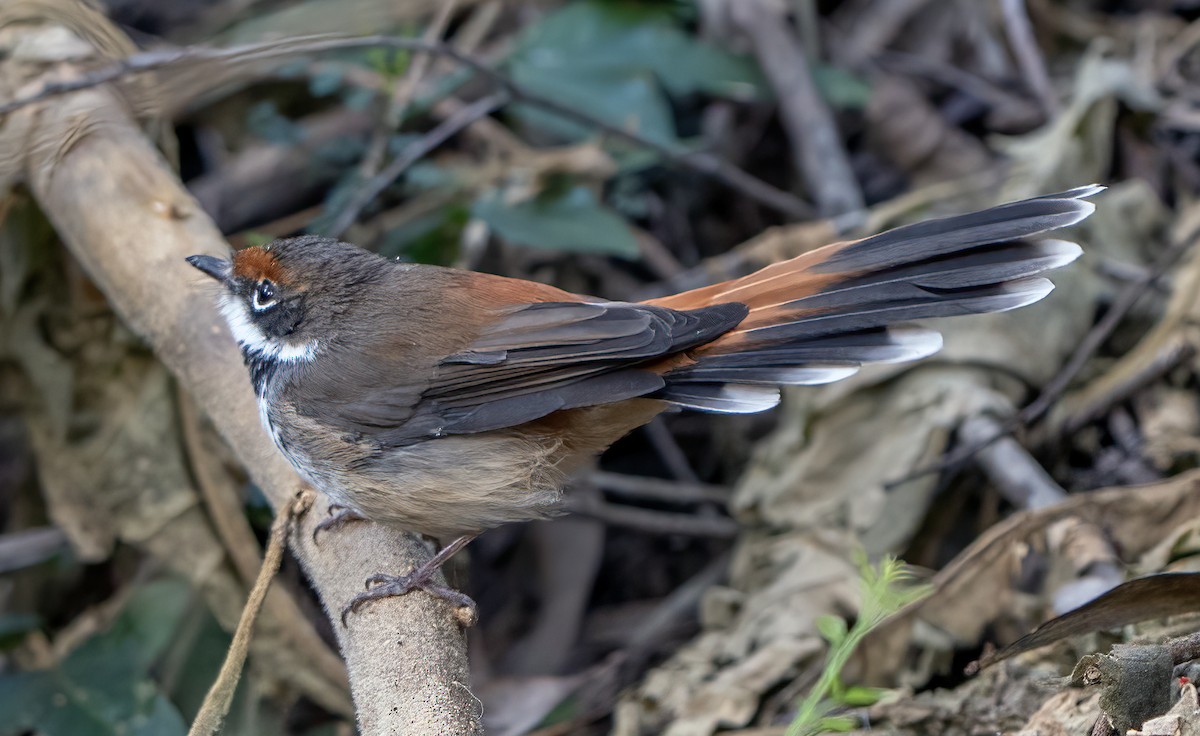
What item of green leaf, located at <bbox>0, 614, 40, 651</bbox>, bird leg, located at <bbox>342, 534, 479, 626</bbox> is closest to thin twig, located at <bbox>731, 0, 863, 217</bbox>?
bird leg, located at <bbox>342, 534, 479, 626</bbox>

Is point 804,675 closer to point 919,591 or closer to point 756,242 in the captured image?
point 919,591

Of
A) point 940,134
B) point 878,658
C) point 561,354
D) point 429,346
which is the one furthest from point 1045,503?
point 940,134

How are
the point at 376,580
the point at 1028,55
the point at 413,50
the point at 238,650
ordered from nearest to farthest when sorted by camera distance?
the point at 238,650 → the point at 376,580 → the point at 413,50 → the point at 1028,55

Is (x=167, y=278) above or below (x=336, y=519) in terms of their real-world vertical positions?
above

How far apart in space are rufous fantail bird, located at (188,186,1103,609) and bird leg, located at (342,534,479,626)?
1 centimetres

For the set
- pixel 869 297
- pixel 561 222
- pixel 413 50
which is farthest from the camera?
pixel 561 222

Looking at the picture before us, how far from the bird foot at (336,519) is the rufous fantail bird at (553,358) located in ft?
0.21

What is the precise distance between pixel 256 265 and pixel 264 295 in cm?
9

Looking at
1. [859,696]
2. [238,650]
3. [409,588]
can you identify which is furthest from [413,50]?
[859,696]

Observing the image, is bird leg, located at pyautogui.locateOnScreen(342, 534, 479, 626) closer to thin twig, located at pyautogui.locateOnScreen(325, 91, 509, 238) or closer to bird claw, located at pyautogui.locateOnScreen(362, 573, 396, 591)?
bird claw, located at pyautogui.locateOnScreen(362, 573, 396, 591)

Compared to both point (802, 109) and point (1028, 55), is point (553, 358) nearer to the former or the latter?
point (802, 109)

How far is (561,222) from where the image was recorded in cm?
486

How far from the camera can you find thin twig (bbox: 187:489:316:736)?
2648 millimetres

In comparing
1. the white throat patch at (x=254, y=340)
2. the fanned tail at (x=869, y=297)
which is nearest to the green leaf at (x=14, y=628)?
the white throat patch at (x=254, y=340)
